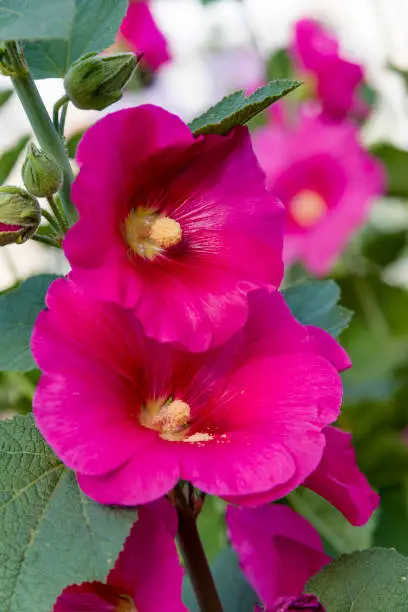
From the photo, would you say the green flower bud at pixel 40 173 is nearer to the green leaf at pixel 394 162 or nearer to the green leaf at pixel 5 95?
the green leaf at pixel 5 95

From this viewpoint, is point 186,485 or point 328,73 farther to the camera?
point 328,73

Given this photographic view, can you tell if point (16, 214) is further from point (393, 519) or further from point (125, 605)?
point (393, 519)

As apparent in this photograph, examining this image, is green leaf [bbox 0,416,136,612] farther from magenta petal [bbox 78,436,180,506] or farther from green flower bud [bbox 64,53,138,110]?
green flower bud [bbox 64,53,138,110]

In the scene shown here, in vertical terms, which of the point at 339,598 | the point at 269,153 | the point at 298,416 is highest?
the point at 298,416

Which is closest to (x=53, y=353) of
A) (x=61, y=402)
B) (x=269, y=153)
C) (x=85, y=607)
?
(x=61, y=402)

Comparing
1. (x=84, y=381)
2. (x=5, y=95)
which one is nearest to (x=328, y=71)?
(x=5, y=95)

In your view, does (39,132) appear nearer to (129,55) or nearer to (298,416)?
(129,55)

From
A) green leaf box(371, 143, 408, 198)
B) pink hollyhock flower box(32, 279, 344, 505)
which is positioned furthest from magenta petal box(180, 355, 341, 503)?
→ green leaf box(371, 143, 408, 198)
